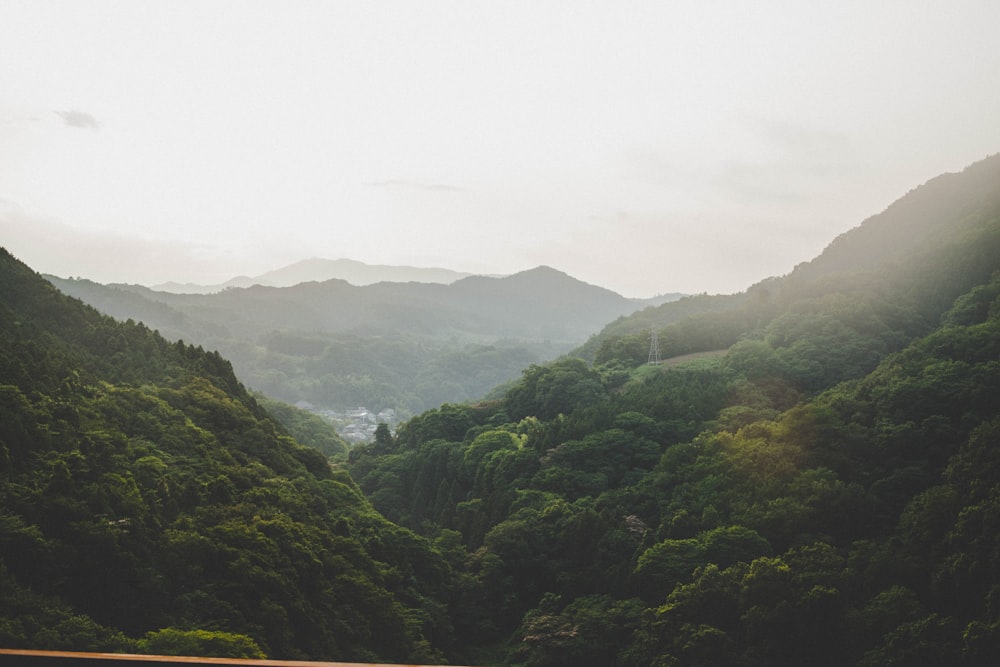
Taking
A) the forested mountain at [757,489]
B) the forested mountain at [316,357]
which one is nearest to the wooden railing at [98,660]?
the forested mountain at [757,489]

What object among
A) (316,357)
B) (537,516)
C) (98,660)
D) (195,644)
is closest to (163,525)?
(195,644)

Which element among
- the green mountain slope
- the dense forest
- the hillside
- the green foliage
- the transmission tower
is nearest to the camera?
the green foliage

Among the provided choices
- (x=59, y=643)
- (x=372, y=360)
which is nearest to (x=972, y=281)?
(x=59, y=643)

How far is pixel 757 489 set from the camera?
19594mm

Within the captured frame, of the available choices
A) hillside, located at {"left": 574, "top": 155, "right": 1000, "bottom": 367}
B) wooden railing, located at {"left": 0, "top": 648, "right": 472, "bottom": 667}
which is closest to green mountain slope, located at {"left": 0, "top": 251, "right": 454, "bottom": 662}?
wooden railing, located at {"left": 0, "top": 648, "right": 472, "bottom": 667}

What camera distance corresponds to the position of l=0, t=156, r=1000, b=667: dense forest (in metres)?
10.4

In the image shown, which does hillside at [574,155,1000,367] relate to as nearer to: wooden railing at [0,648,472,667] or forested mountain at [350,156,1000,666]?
forested mountain at [350,156,1000,666]

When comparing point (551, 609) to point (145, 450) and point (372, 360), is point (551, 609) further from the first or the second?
point (372, 360)

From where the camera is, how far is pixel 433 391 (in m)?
114

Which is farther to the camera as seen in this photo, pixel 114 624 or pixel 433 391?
pixel 433 391

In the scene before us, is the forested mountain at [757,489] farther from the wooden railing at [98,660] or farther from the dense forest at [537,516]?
the wooden railing at [98,660]

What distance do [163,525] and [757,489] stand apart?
49.3 feet

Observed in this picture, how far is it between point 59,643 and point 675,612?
10940 mm

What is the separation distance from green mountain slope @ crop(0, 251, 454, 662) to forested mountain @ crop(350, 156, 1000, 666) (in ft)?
13.1
